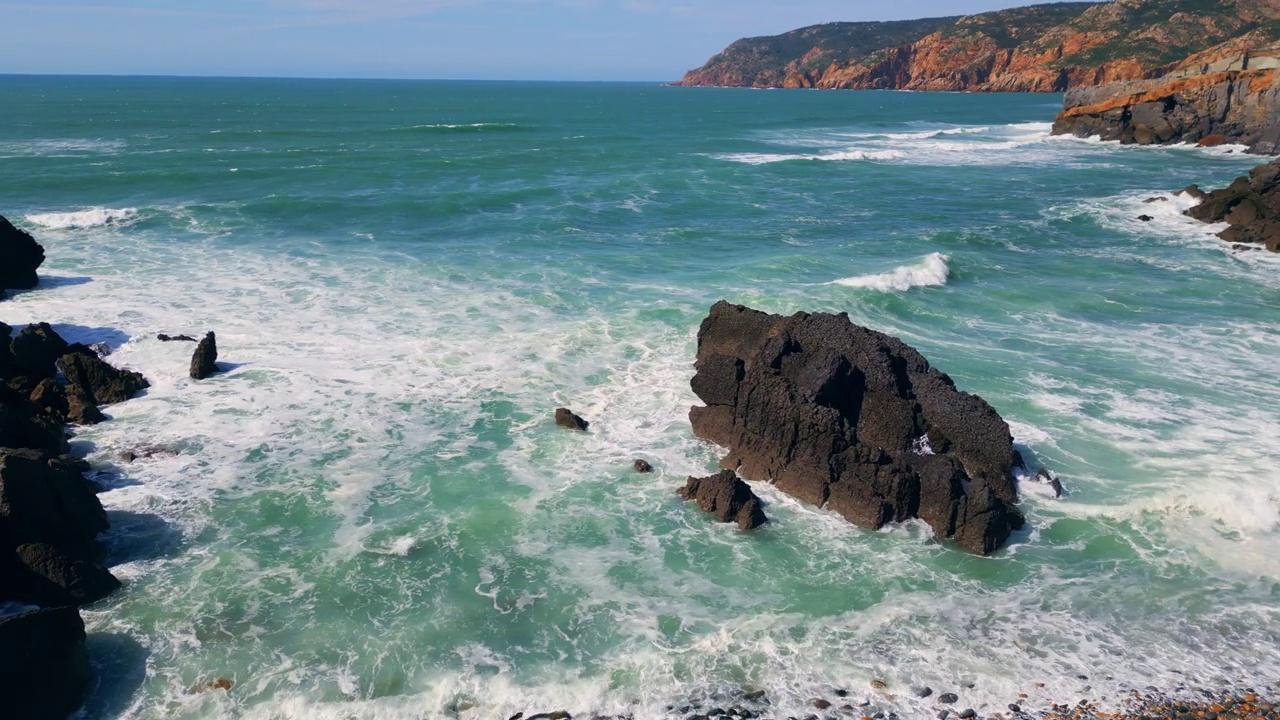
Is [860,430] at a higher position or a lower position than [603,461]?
higher

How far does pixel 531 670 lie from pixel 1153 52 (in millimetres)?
147093

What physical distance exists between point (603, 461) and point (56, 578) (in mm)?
8004

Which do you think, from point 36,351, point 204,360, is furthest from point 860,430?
point 36,351

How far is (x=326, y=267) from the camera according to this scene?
2689 centimetres

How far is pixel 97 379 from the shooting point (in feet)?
55.6

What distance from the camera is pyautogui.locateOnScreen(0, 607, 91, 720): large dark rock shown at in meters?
8.82

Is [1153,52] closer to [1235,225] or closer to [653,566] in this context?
[1235,225]

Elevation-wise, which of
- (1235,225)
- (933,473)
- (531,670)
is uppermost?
(1235,225)

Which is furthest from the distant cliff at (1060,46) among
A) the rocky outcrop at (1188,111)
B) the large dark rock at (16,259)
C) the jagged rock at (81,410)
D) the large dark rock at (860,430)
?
the jagged rock at (81,410)

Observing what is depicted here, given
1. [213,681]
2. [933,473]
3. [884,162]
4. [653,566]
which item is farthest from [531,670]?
[884,162]

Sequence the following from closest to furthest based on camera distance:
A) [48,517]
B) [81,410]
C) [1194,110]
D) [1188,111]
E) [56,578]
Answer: [56,578], [48,517], [81,410], [1194,110], [1188,111]

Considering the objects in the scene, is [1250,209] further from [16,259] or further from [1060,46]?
[1060,46]

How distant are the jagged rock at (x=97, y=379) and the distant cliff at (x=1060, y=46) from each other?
110 meters

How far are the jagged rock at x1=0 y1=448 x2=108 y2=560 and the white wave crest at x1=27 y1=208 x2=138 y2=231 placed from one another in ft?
80.1
